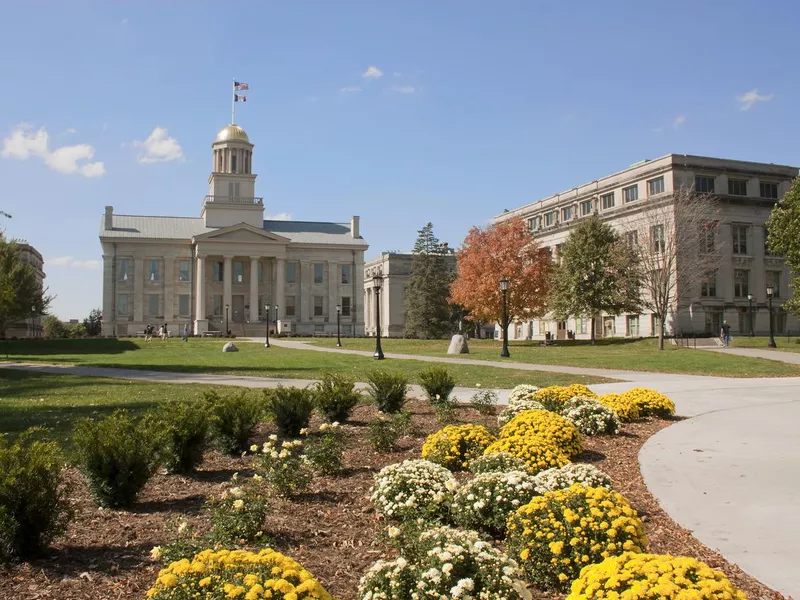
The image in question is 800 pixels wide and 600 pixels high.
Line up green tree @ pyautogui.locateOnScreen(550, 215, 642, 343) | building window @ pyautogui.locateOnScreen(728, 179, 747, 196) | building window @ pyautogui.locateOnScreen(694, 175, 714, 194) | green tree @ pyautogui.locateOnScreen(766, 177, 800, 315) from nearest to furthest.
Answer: green tree @ pyautogui.locateOnScreen(766, 177, 800, 315), green tree @ pyautogui.locateOnScreen(550, 215, 642, 343), building window @ pyautogui.locateOnScreen(694, 175, 714, 194), building window @ pyautogui.locateOnScreen(728, 179, 747, 196)

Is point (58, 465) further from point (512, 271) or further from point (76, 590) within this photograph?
point (512, 271)

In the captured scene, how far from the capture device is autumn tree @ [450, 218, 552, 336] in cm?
5612

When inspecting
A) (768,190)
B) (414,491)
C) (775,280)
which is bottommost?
(414,491)

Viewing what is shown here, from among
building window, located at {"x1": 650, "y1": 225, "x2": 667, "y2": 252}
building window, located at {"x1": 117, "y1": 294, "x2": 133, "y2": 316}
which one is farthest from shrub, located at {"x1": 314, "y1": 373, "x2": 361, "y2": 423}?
building window, located at {"x1": 117, "y1": 294, "x2": 133, "y2": 316}

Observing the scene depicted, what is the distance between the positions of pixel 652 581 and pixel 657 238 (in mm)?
51625

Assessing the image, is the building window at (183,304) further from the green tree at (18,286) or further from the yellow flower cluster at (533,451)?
the yellow flower cluster at (533,451)

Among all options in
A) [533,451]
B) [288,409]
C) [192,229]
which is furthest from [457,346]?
[192,229]

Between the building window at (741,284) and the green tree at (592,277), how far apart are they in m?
10.9

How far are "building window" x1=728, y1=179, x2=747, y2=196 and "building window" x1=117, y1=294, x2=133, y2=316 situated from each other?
230 feet

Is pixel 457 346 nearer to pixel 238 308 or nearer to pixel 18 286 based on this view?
pixel 18 286

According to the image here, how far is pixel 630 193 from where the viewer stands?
68562 millimetres

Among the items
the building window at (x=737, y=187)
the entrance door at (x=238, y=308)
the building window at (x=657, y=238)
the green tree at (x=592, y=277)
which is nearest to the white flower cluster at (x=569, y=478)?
the building window at (x=657, y=238)

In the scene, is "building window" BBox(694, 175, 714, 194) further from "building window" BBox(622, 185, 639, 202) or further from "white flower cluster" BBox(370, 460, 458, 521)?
"white flower cluster" BBox(370, 460, 458, 521)

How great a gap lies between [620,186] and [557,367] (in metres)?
48.0
